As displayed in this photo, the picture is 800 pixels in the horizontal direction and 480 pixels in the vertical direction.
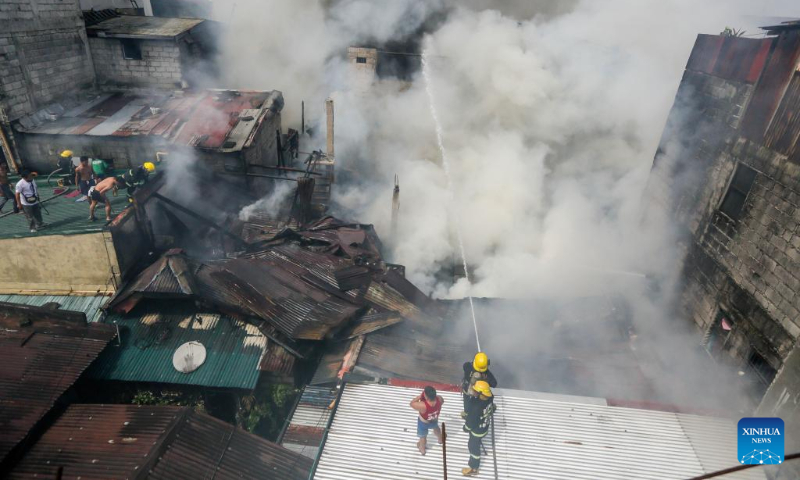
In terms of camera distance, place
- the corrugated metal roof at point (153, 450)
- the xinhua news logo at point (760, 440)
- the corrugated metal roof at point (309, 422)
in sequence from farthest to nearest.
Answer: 1. the corrugated metal roof at point (309, 422)
2. the corrugated metal roof at point (153, 450)
3. the xinhua news logo at point (760, 440)

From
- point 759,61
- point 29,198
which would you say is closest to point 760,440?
point 759,61

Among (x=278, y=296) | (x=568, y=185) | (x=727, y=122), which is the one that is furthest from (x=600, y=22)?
(x=278, y=296)

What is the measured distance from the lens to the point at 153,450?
21.9 feet

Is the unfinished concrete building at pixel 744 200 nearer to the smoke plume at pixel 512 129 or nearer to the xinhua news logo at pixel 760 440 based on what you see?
the smoke plume at pixel 512 129

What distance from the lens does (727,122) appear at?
28.4ft

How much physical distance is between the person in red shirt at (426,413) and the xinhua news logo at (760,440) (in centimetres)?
299

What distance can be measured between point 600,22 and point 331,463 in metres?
15.3

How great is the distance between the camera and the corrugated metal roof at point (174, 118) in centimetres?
1377

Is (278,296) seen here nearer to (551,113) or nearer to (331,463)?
(331,463)

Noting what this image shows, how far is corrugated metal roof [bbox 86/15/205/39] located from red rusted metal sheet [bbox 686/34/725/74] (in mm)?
16508

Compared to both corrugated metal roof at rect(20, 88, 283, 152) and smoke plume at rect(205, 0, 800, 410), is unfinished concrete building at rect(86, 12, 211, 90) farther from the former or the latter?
smoke plume at rect(205, 0, 800, 410)

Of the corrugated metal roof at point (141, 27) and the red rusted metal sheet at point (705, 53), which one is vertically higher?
the red rusted metal sheet at point (705, 53)

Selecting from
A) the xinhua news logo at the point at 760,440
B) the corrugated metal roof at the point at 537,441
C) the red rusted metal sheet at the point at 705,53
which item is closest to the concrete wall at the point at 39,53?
the corrugated metal roof at the point at 537,441

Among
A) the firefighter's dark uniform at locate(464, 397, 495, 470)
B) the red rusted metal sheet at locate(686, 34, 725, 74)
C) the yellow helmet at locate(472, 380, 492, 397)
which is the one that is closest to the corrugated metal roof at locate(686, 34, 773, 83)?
the red rusted metal sheet at locate(686, 34, 725, 74)
